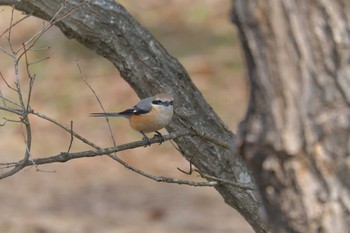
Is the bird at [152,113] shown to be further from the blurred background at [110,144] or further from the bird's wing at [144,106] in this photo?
the blurred background at [110,144]

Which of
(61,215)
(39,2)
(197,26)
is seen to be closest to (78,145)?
(61,215)

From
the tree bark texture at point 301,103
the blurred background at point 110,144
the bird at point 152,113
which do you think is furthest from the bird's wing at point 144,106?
the tree bark texture at point 301,103

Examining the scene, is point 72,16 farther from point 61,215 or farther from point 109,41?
point 61,215

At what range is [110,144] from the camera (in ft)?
36.3

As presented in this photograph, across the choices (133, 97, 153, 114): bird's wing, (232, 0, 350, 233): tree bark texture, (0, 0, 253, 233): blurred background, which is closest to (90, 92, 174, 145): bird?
(133, 97, 153, 114): bird's wing

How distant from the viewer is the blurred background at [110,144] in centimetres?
930

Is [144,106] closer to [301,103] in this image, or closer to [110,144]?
[301,103]

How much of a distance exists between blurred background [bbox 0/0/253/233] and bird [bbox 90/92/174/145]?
1401mm

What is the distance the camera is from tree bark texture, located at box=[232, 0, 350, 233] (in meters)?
2.44

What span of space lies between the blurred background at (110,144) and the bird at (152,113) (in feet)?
4.60

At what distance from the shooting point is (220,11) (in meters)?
15.6

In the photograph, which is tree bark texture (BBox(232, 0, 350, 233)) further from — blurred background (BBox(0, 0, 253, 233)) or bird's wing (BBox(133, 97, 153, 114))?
blurred background (BBox(0, 0, 253, 233))

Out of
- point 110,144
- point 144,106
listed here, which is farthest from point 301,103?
point 110,144

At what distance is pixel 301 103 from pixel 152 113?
285 centimetres
